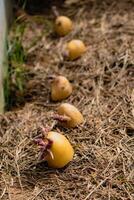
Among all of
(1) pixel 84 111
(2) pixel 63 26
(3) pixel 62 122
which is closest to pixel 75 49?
(2) pixel 63 26

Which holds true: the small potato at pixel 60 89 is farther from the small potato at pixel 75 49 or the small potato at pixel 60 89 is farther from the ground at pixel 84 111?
the small potato at pixel 75 49

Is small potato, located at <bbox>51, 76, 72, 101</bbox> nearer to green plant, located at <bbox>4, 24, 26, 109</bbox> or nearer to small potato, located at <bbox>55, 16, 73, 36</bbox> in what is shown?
green plant, located at <bbox>4, 24, 26, 109</bbox>

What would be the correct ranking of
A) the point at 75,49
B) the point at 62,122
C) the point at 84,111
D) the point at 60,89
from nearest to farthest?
the point at 62,122 → the point at 84,111 → the point at 60,89 → the point at 75,49

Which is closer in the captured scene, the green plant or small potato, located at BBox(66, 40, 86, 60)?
the green plant

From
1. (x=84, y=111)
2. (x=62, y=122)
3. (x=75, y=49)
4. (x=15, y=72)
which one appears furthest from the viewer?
(x=75, y=49)

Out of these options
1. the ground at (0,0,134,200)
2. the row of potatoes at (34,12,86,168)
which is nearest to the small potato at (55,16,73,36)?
the ground at (0,0,134,200)

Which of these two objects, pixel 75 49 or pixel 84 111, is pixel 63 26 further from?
pixel 84 111

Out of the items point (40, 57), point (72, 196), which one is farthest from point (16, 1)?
point (72, 196)
